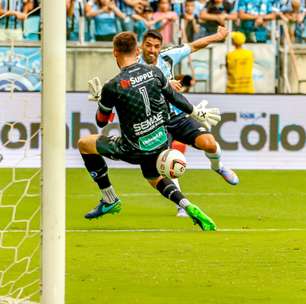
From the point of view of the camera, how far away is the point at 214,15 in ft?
73.6

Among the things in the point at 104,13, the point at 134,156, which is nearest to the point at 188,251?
the point at 134,156

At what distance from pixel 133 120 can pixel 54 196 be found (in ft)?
16.0

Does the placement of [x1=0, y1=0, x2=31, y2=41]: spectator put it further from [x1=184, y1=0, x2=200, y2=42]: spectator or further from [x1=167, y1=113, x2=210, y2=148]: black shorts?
[x1=184, y1=0, x2=200, y2=42]: spectator

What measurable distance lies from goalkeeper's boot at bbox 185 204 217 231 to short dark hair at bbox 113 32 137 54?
1.52 m

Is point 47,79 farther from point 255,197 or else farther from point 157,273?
point 255,197

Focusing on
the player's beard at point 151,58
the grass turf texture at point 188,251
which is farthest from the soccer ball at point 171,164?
the player's beard at point 151,58

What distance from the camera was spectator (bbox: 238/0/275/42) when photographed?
22.6 meters

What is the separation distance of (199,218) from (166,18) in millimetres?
11458

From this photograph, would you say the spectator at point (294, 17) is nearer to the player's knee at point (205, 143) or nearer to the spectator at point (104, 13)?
the spectator at point (104, 13)

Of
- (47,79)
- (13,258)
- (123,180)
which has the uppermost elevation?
(47,79)

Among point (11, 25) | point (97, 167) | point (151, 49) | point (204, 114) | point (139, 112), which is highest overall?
point (11, 25)

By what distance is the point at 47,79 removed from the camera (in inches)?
252

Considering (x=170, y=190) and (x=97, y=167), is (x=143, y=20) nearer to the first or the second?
(x=97, y=167)

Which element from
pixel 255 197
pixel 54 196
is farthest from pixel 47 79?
pixel 255 197
